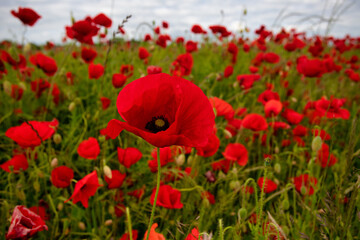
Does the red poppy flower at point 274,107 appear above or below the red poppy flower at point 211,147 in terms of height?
above

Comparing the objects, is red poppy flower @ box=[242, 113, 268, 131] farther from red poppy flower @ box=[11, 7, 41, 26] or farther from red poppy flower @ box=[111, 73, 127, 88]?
red poppy flower @ box=[11, 7, 41, 26]

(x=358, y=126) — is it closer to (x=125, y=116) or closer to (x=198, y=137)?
(x=198, y=137)

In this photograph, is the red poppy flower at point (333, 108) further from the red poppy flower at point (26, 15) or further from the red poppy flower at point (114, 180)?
the red poppy flower at point (26, 15)

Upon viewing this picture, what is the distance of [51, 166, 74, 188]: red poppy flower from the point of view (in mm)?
1067

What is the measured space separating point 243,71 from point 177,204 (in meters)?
2.92

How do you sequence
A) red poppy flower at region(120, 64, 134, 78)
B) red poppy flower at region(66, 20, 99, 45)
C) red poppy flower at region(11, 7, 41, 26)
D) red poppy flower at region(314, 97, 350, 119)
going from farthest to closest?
red poppy flower at region(11, 7, 41, 26), red poppy flower at region(120, 64, 134, 78), red poppy flower at region(66, 20, 99, 45), red poppy flower at region(314, 97, 350, 119)

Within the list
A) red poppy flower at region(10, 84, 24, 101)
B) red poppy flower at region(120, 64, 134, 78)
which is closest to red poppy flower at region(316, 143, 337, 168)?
red poppy flower at region(120, 64, 134, 78)

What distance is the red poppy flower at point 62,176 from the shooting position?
1067 millimetres

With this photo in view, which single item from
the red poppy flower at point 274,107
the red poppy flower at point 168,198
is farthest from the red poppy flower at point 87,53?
the red poppy flower at point 168,198

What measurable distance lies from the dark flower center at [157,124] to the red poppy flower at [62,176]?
1.93 ft

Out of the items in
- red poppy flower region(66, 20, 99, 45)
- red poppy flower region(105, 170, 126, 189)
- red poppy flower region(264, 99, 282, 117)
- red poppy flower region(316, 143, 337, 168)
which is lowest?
red poppy flower region(105, 170, 126, 189)

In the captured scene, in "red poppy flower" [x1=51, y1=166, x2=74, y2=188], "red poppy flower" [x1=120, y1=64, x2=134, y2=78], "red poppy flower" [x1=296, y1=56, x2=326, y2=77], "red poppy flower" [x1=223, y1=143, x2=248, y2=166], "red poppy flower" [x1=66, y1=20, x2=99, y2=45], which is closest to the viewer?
"red poppy flower" [x1=51, y1=166, x2=74, y2=188]

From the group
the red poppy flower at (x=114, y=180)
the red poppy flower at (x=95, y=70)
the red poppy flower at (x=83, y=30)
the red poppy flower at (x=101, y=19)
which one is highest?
the red poppy flower at (x=101, y=19)

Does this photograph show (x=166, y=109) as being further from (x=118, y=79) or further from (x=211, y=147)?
(x=118, y=79)
